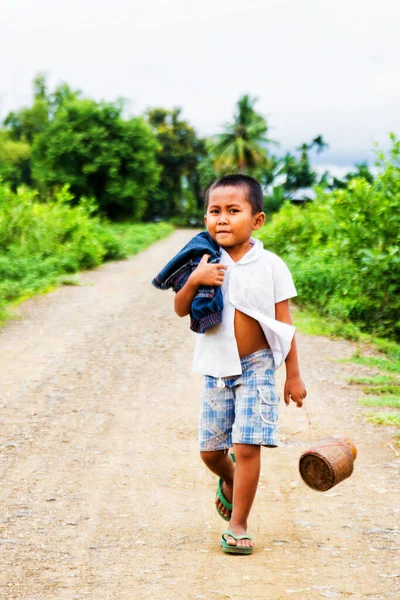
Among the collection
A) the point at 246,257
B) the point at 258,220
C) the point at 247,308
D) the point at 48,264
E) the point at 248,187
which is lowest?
the point at 48,264

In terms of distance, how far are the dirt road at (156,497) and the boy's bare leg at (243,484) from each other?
4.9 inches

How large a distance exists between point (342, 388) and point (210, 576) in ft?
14.1

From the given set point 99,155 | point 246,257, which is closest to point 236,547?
point 246,257

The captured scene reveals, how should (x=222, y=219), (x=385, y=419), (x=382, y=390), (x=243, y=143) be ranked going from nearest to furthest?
(x=222, y=219) < (x=385, y=419) < (x=382, y=390) < (x=243, y=143)

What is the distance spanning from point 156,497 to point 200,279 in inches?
61.2

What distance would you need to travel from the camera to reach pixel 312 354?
345 inches

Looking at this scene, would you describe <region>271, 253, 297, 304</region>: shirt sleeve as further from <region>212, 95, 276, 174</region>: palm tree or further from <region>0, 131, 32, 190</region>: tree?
<region>212, 95, 276, 174</region>: palm tree

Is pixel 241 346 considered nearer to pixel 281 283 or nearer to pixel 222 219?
pixel 281 283

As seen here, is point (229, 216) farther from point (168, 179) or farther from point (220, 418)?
point (168, 179)

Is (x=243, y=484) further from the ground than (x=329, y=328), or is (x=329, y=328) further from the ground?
(x=243, y=484)

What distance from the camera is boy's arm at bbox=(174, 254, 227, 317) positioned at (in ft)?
10.7

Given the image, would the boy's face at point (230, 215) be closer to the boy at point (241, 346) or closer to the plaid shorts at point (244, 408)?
the boy at point (241, 346)

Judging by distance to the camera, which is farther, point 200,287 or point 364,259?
point 364,259

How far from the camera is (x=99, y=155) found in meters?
41.9
